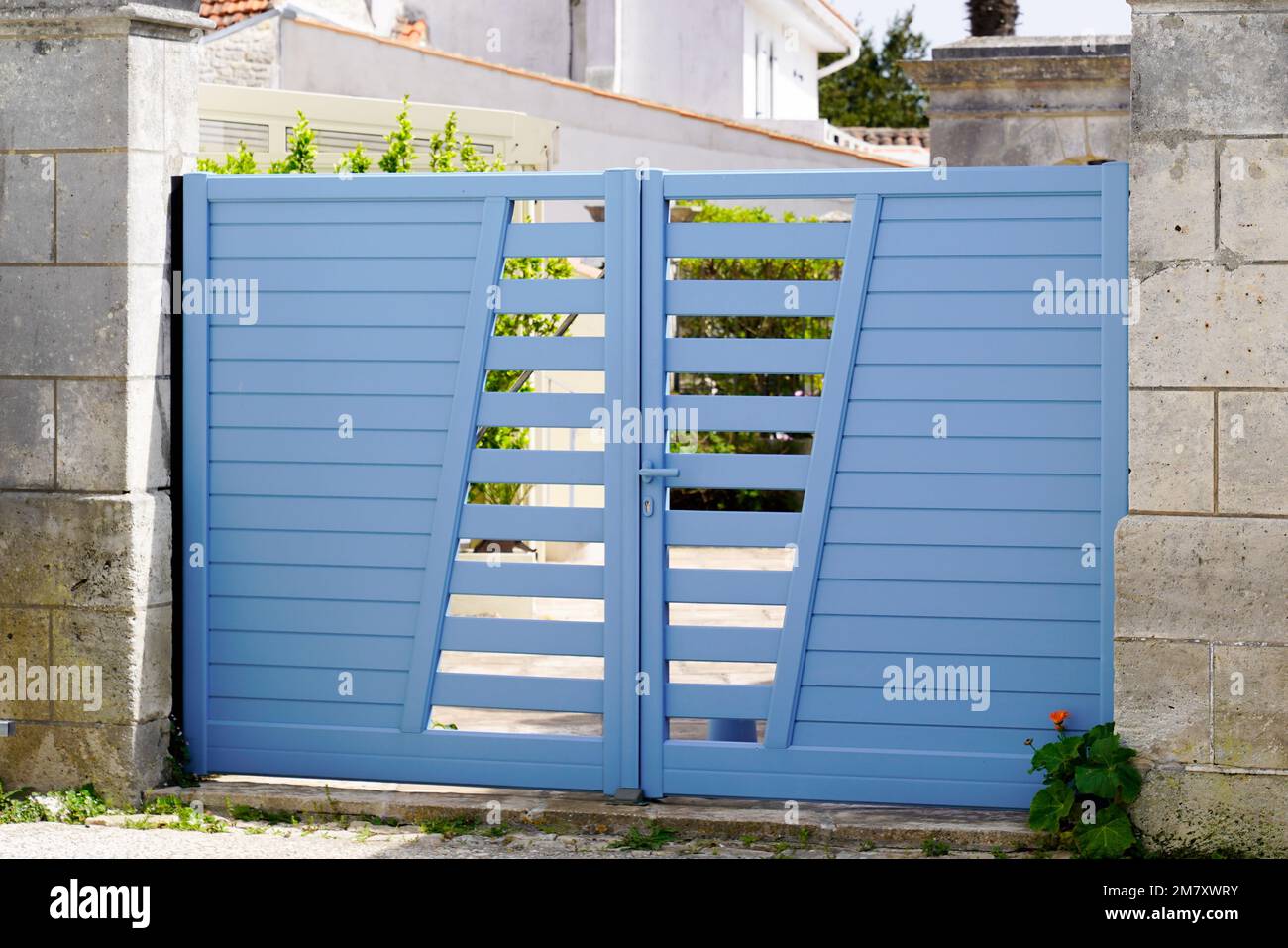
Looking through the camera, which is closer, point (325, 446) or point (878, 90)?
point (325, 446)

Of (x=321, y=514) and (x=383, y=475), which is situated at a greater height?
(x=383, y=475)

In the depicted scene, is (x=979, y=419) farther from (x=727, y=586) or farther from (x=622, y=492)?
(x=622, y=492)

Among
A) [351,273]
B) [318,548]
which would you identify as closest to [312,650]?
[318,548]

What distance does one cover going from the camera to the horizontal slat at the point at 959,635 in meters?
5.36

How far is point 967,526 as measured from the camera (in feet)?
17.8

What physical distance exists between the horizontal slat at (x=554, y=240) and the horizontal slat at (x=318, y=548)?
1087 millimetres

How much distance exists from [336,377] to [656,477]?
4.05 feet

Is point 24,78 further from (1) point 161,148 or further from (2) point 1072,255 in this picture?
(2) point 1072,255

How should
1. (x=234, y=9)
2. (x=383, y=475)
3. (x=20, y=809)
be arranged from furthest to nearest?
(x=234, y=9) < (x=383, y=475) < (x=20, y=809)

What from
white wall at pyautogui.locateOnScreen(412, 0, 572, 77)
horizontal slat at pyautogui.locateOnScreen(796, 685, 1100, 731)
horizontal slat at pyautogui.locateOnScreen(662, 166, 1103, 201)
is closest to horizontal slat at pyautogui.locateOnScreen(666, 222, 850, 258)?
horizontal slat at pyautogui.locateOnScreen(662, 166, 1103, 201)

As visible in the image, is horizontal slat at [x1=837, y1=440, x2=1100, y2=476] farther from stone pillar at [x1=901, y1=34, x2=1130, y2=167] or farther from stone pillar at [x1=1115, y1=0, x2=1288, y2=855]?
stone pillar at [x1=901, y1=34, x2=1130, y2=167]

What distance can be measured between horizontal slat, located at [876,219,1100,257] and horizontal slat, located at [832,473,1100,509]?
74 centimetres

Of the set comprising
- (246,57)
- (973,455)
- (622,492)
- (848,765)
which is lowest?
(848,765)
